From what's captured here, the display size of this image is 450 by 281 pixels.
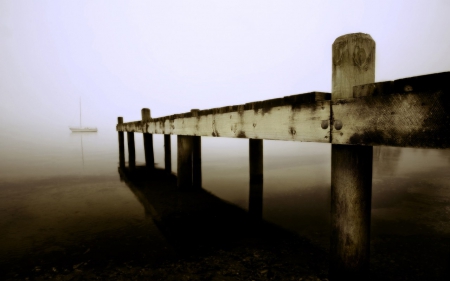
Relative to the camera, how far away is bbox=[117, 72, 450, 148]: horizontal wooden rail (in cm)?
147

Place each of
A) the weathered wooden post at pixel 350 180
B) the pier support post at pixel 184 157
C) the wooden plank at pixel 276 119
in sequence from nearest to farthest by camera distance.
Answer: the weathered wooden post at pixel 350 180, the wooden plank at pixel 276 119, the pier support post at pixel 184 157

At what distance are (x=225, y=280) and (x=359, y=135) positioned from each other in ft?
7.35

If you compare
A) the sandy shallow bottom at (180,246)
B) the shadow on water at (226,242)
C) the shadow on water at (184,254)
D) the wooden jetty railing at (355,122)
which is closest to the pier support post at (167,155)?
the shadow on water at (226,242)

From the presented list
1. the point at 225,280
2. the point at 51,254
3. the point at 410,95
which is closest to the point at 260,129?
the point at 410,95

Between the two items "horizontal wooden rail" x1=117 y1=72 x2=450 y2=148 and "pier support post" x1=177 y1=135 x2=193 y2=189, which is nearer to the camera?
"horizontal wooden rail" x1=117 y1=72 x2=450 y2=148

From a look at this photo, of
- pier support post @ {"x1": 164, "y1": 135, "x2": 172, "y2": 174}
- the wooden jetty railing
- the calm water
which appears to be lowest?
the calm water

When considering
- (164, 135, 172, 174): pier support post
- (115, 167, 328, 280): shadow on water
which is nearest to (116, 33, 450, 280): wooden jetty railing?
(115, 167, 328, 280): shadow on water

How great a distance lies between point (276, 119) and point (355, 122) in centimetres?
93

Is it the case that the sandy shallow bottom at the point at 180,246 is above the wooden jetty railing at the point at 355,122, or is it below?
below

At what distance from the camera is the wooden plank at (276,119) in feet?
7.11

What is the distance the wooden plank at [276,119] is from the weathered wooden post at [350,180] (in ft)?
0.52

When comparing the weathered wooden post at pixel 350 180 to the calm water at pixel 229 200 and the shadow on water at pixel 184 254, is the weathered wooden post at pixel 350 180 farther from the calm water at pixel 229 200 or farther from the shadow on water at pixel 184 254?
the calm water at pixel 229 200

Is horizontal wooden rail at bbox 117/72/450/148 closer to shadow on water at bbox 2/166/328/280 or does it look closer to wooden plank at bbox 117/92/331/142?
wooden plank at bbox 117/92/331/142

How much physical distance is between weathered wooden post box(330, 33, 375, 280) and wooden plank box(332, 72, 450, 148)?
111 mm
